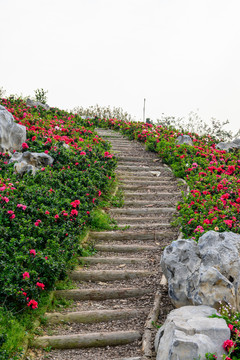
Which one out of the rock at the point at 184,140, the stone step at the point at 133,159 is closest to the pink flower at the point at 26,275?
the stone step at the point at 133,159

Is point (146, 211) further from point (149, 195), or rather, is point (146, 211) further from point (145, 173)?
point (145, 173)

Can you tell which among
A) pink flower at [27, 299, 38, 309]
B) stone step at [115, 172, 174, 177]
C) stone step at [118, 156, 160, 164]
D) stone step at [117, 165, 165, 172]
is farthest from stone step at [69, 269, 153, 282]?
stone step at [118, 156, 160, 164]

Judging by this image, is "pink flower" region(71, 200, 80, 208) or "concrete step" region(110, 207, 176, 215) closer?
"pink flower" region(71, 200, 80, 208)

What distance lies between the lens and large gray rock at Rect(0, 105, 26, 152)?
907 cm

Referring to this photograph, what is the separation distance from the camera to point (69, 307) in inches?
220

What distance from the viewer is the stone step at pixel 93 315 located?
531 cm

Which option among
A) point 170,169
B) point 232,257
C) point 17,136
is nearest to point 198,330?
point 232,257

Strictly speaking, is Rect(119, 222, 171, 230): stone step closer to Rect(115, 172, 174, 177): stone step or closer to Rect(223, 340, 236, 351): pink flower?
Rect(115, 172, 174, 177): stone step

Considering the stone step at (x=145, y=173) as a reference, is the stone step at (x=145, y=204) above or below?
below

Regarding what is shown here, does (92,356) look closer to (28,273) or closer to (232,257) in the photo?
(28,273)

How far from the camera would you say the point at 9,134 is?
30.5 ft

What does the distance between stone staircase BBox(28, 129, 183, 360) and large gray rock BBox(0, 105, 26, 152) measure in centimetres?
305

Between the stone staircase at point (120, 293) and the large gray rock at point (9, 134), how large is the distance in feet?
10.0

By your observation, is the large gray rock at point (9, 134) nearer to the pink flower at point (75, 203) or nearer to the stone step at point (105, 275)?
the pink flower at point (75, 203)
